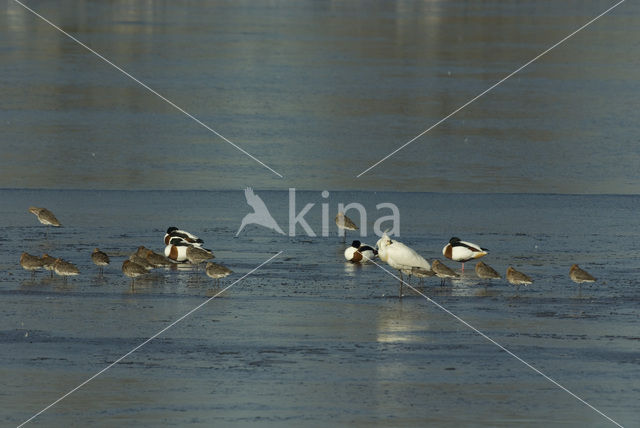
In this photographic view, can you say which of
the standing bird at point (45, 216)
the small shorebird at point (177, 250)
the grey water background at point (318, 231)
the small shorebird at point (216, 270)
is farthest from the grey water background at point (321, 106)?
the small shorebird at point (216, 270)

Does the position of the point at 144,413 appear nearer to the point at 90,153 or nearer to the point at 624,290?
the point at 624,290

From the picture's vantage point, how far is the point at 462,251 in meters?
15.9

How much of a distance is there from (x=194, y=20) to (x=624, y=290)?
44677mm

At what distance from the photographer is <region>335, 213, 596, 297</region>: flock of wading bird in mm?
14664

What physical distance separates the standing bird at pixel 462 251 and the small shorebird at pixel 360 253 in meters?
0.91

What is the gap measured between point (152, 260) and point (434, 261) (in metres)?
3.22

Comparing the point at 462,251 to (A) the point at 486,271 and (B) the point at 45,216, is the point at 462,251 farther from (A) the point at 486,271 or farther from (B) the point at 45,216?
(B) the point at 45,216

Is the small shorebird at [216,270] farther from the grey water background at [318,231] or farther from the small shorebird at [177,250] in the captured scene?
the small shorebird at [177,250]

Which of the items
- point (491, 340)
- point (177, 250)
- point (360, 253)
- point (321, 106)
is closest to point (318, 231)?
point (360, 253)

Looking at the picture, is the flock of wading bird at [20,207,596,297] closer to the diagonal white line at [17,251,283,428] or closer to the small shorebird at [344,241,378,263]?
the small shorebird at [344,241,378,263]

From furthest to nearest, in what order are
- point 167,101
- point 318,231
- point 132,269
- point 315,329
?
point 167,101
point 318,231
point 132,269
point 315,329

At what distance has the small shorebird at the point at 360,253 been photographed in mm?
16234

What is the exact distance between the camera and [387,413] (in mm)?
10570

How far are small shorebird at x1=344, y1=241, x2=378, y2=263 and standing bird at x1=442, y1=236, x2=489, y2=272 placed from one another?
2.98 ft
